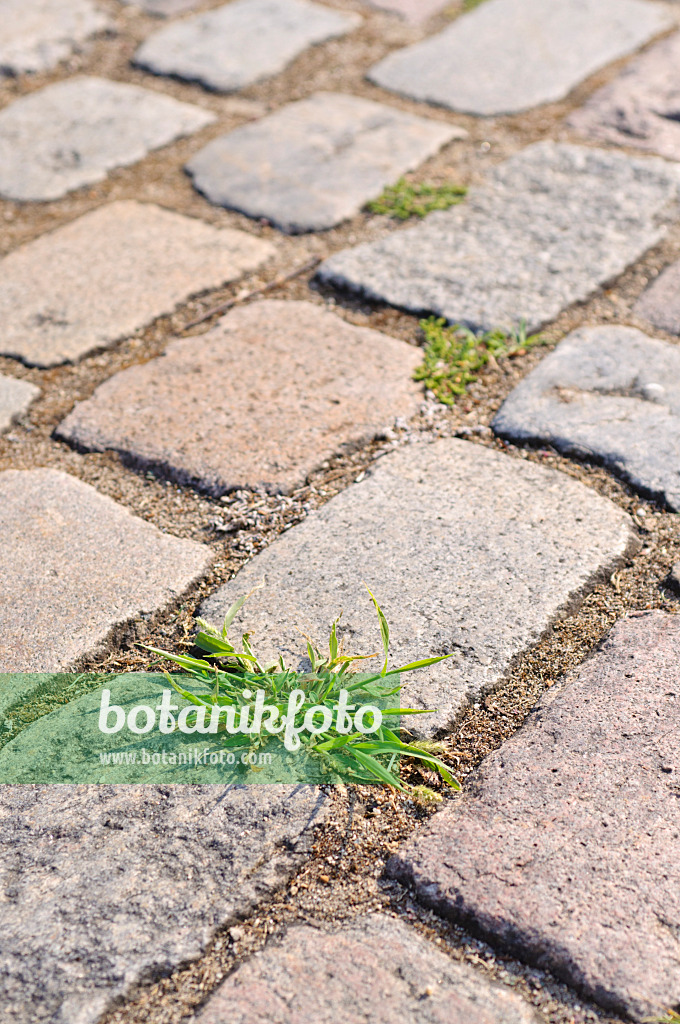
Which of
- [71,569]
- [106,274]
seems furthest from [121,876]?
[106,274]

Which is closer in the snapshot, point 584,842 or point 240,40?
point 584,842

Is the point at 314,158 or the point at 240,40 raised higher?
the point at 240,40

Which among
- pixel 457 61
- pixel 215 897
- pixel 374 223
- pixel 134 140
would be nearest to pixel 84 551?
pixel 215 897

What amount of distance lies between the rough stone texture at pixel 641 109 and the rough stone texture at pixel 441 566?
1.49m

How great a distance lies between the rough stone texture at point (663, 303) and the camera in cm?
207

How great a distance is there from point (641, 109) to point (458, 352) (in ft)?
4.51

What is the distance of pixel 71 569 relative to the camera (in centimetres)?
158

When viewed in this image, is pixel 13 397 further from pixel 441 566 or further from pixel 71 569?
pixel 441 566

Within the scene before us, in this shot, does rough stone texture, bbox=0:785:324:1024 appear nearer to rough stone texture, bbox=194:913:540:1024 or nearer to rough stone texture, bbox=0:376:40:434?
rough stone texture, bbox=194:913:540:1024

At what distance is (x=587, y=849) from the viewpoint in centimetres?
115

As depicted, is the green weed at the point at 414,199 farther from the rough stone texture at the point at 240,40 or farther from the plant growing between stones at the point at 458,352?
the rough stone texture at the point at 240,40

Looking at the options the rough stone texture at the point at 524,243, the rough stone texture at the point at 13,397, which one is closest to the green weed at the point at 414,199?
the rough stone texture at the point at 524,243

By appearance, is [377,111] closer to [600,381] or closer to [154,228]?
[154,228]

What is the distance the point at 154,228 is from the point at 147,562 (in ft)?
4.02
